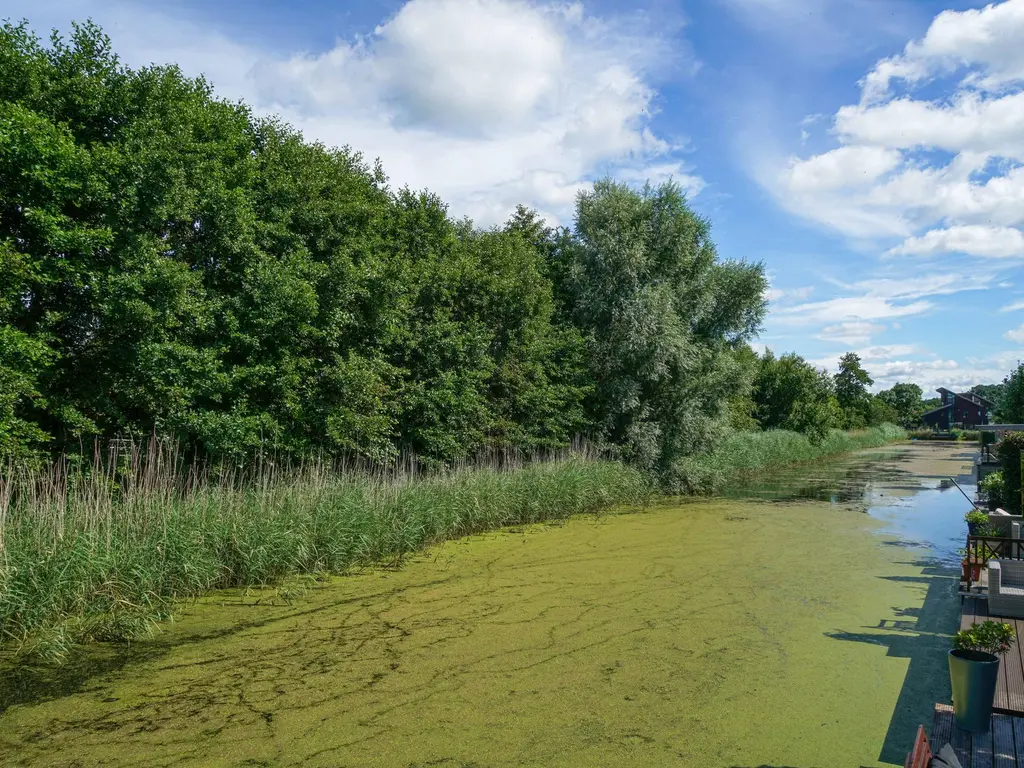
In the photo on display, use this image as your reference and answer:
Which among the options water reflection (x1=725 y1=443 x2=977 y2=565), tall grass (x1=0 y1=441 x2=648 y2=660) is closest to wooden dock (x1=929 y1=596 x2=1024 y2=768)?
tall grass (x1=0 y1=441 x2=648 y2=660)

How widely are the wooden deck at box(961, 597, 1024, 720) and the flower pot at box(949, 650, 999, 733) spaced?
0.98ft

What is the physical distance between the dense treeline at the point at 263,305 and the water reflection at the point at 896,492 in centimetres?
356

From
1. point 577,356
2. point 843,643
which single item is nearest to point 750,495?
point 577,356

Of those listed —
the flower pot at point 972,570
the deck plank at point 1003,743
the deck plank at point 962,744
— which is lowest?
the deck plank at point 962,744

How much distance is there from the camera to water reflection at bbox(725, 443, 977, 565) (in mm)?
12012

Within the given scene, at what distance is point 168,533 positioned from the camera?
667 cm

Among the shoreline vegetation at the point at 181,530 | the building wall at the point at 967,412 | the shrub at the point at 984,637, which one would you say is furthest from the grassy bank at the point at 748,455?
the building wall at the point at 967,412

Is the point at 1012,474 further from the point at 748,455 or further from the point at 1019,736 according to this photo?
the point at 748,455

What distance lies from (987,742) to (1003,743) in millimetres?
71

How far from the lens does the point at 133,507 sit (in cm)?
677

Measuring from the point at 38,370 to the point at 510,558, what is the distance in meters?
6.10

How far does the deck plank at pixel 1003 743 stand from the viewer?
11.1 feet

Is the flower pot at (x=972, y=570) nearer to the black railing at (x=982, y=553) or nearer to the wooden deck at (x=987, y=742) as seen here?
the black railing at (x=982, y=553)

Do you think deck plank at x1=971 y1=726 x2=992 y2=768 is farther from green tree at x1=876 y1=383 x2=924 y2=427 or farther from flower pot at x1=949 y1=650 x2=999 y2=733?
green tree at x1=876 y1=383 x2=924 y2=427
